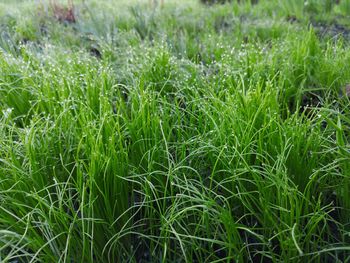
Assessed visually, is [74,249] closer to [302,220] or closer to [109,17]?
[302,220]

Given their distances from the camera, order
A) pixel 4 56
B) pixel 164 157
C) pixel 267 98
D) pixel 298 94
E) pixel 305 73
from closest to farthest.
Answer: pixel 164 157 → pixel 267 98 → pixel 298 94 → pixel 305 73 → pixel 4 56

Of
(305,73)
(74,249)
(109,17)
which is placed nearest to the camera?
(74,249)

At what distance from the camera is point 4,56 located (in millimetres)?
3221

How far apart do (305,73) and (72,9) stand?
406 centimetres

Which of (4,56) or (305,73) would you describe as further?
(4,56)

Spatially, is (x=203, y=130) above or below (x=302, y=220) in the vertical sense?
above

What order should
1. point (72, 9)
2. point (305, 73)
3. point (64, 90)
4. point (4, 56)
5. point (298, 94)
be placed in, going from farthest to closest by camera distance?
1. point (72, 9)
2. point (4, 56)
3. point (305, 73)
4. point (298, 94)
5. point (64, 90)

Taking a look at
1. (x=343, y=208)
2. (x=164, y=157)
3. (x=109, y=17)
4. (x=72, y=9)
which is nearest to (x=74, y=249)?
(x=164, y=157)

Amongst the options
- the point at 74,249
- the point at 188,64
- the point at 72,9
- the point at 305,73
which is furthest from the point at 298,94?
the point at 72,9

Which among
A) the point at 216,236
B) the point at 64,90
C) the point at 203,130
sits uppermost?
the point at 64,90

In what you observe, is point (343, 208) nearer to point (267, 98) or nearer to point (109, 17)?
point (267, 98)

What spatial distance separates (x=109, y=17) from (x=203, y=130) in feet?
11.9

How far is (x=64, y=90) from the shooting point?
248 cm

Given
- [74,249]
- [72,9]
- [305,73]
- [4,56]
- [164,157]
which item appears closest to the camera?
[74,249]
